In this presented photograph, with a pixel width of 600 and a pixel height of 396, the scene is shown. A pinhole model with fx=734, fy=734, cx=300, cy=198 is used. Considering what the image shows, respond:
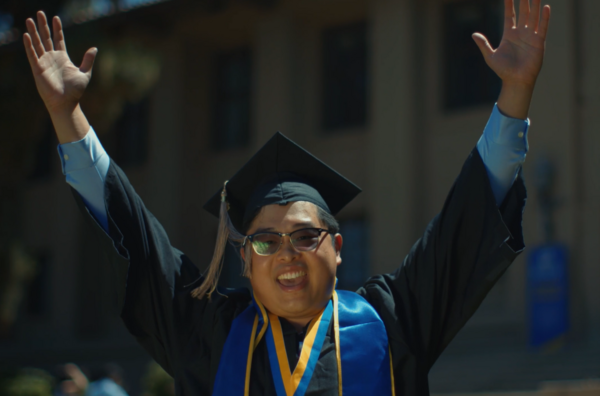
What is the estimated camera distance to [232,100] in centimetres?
1720

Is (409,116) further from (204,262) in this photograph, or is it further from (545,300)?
(204,262)

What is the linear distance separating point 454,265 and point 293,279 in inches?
23.3

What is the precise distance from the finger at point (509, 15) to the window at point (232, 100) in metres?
14.1

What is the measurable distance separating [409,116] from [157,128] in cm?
639

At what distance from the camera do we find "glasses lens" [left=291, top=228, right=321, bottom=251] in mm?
2729

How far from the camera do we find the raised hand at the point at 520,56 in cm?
Answer: 256

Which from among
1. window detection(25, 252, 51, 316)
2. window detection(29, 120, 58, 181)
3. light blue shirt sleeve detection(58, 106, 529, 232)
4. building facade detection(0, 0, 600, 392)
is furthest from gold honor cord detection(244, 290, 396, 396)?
window detection(29, 120, 58, 181)

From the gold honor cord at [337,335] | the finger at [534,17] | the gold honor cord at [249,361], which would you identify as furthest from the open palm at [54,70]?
the finger at [534,17]

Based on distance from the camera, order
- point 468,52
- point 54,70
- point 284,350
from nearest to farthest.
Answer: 1. point 284,350
2. point 54,70
3. point 468,52

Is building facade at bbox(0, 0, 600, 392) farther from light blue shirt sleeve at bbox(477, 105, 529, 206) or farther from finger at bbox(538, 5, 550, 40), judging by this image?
finger at bbox(538, 5, 550, 40)

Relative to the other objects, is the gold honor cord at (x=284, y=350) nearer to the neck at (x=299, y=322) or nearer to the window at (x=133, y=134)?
the neck at (x=299, y=322)

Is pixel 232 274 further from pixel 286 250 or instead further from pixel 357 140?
pixel 286 250

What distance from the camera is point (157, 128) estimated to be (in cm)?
1716

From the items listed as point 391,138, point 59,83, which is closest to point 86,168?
point 59,83
